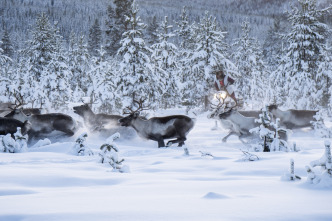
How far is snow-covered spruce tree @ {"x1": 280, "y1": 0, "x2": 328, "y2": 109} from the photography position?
21906 mm

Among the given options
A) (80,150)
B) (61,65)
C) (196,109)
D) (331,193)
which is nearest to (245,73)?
(196,109)

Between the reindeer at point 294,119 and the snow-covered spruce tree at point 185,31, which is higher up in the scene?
the snow-covered spruce tree at point 185,31

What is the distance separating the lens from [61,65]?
26547mm

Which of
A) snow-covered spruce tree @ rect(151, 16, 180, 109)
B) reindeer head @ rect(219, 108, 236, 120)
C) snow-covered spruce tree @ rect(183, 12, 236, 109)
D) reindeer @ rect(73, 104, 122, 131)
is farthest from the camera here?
snow-covered spruce tree @ rect(151, 16, 180, 109)

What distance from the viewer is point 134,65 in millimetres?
20031

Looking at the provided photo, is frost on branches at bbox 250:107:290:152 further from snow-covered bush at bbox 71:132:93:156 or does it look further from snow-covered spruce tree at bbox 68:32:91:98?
snow-covered spruce tree at bbox 68:32:91:98

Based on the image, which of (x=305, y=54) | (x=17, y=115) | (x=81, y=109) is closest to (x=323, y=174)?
(x=17, y=115)

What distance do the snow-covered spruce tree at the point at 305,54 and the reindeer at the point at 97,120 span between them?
15630 millimetres

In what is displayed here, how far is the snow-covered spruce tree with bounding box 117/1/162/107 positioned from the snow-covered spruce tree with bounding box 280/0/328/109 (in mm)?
10837

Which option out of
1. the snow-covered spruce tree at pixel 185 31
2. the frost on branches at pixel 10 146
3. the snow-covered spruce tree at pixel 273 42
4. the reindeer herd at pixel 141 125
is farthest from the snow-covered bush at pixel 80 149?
the snow-covered spruce tree at pixel 273 42

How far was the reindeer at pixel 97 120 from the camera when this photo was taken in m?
12.5

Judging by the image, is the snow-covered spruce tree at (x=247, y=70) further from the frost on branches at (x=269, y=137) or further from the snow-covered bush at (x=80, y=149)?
the snow-covered bush at (x=80, y=149)

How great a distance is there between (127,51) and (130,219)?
18719 millimetres

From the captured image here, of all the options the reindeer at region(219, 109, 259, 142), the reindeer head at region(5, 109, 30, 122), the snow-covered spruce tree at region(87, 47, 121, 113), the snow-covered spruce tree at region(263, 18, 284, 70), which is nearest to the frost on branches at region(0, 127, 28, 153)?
the reindeer head at region(5, 109, 30, 122)
